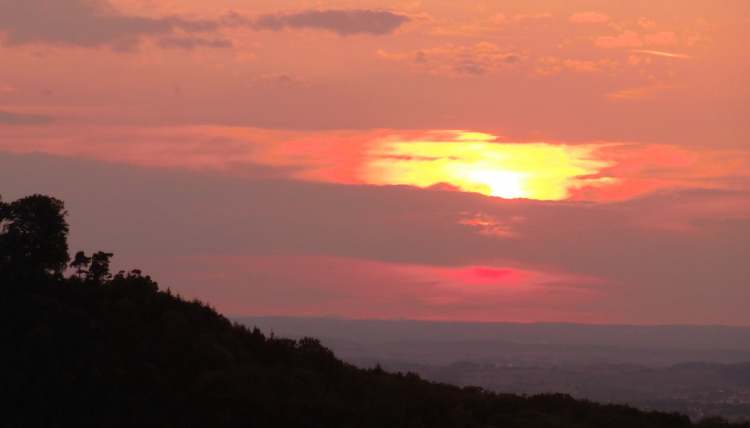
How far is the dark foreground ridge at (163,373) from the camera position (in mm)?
45062

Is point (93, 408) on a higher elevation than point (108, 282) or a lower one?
lower

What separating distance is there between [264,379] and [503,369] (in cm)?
14620

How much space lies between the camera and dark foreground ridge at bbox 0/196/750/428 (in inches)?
1774

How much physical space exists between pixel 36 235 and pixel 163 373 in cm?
1099

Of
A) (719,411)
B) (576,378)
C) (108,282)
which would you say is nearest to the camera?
(108,282)

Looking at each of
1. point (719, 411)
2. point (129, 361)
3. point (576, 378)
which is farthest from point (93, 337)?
point (576, 378)

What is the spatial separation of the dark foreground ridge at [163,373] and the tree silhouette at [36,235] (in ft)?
0.16

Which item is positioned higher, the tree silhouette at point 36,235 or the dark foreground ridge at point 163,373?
the tree silhouette at point 36,235

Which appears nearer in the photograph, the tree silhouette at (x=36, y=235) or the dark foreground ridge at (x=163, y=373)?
the dark foreground ridge at (x=163, y=373)

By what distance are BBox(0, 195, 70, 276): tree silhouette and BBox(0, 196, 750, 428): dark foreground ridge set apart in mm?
50

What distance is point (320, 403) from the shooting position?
47.2 metres

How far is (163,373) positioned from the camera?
158 feet

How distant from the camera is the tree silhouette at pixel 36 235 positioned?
176ft

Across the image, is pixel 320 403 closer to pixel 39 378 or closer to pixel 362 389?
pixel 362 389
